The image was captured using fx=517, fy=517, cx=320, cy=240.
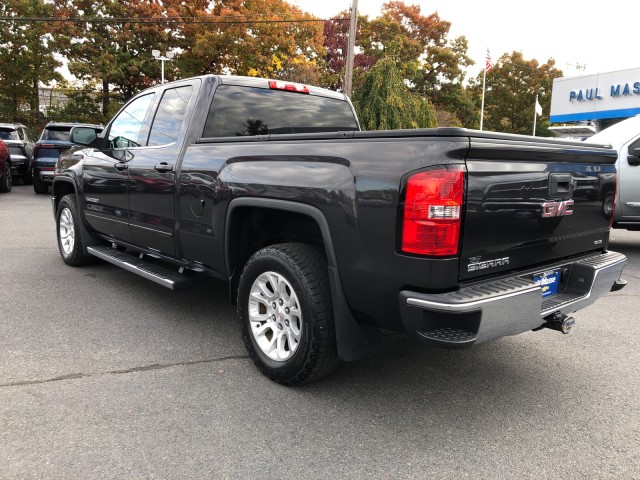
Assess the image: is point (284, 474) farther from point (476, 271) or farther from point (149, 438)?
point (476, 271)

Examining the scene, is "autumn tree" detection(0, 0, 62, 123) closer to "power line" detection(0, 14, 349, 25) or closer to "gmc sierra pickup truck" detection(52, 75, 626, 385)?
"power line" detection(0, 14, 349, 25)

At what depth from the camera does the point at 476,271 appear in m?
2.61

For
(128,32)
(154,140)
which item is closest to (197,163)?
(154,140)

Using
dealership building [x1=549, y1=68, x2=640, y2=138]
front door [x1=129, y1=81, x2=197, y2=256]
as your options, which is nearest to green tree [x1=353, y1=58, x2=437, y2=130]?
dealership building [x1=549, y1=68, x2=640, y2=138]

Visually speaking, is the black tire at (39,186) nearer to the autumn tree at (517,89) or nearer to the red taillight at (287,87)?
the red taillight at (287,87)

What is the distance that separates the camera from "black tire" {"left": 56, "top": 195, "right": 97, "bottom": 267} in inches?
231

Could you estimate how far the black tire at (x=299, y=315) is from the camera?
291 cm

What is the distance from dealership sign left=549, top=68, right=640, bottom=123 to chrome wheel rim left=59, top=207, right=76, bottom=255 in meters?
22.7

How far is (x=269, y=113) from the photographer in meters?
4.39

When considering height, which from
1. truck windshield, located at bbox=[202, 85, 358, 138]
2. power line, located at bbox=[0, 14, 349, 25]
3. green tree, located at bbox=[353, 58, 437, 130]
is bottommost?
truck windshield, located at bbox=[202, 85, 358, 138]

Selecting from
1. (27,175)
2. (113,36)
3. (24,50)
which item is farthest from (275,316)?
(24,50)

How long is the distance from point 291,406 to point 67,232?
447 cm

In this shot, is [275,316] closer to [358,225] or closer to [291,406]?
[291,406]

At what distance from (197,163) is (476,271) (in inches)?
84.8
